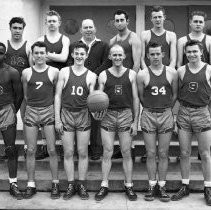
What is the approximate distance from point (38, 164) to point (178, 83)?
8.01 ft

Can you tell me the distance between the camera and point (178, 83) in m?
5.73

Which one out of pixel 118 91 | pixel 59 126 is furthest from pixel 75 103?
pixel 118 91

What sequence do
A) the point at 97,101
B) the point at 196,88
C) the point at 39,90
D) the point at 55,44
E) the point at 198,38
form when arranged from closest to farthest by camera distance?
the point at 97,101 < the point at 196,88 < the point at 39,90 < the point at 198,38 < the point at 55,44

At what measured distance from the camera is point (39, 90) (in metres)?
5.66

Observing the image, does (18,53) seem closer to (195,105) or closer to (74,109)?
(74,109)

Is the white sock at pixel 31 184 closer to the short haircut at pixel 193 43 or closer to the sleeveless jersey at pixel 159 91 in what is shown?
the sleeveless jersey at pixel 159 91

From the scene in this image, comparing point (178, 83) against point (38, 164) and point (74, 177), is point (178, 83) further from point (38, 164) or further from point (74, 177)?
point (38, 164)

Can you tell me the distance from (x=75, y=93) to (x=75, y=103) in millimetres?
133

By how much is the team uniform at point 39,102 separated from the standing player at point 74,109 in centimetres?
12

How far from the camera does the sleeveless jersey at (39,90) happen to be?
5.68m

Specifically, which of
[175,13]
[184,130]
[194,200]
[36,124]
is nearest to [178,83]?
[184,130]

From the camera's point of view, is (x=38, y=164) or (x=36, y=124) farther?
(x=38, y=164)

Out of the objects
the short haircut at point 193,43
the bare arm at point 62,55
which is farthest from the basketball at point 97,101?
the short haircut at point 193,43

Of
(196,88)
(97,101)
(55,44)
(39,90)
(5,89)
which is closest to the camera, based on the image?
(97,101)
